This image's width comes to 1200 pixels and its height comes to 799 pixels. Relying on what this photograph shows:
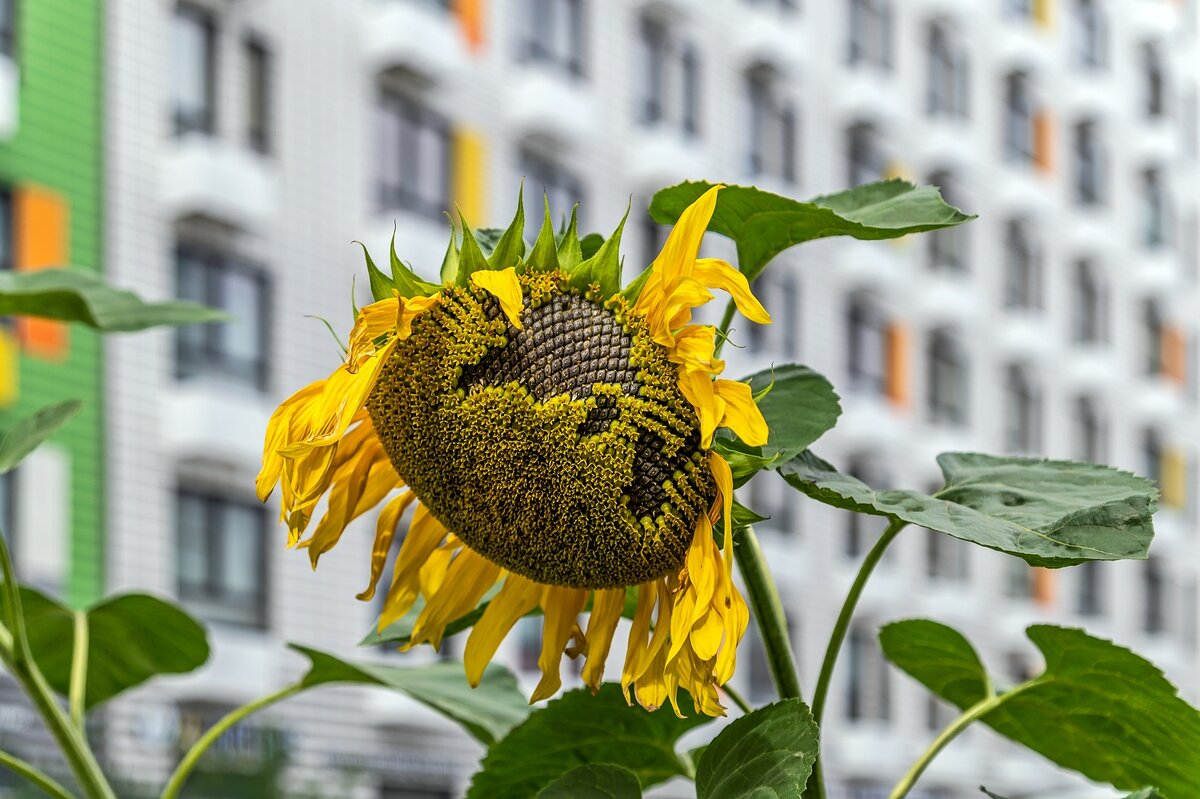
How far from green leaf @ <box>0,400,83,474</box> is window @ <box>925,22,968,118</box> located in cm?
1596

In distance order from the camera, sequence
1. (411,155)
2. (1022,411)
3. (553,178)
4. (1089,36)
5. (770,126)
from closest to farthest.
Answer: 1. (411,155)
2. (553,178)
3. (770,126)
4. (1022,411)
5. (1089,36)

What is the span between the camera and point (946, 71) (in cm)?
1642

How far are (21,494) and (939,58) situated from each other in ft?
35.7

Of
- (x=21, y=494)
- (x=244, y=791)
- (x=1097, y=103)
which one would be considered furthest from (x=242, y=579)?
(x=1097, y=103)

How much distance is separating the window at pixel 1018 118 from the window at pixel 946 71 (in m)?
0.80

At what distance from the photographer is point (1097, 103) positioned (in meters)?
18.3

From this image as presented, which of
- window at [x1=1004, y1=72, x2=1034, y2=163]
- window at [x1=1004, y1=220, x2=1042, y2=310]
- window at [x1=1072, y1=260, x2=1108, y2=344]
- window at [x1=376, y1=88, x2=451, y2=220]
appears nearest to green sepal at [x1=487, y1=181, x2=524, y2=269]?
window at [x1=376, y1=88, x2=451, y2=220]

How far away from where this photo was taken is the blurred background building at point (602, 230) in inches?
334

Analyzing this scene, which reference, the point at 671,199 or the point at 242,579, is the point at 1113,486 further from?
the point at 242,579

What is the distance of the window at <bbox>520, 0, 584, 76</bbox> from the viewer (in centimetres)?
1159

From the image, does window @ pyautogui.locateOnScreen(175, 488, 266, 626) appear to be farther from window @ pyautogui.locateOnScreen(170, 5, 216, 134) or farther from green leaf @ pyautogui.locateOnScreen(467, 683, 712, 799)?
green leaf @ pyautogui.locateOnScreen(467, 683, 712, 799)

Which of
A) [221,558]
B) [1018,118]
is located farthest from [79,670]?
[1018,118]

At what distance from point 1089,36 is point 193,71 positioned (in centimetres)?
1235

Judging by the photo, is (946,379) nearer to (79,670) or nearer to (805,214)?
(79,670)
